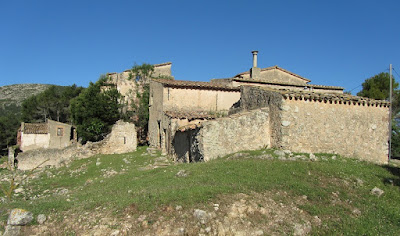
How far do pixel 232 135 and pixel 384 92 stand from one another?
Answer: 77.6ft

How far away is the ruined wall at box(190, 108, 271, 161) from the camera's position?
46.3 ft

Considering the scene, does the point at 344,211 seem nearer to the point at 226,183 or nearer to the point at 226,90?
the point at 226,183

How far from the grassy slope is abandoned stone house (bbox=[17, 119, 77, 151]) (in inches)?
1070

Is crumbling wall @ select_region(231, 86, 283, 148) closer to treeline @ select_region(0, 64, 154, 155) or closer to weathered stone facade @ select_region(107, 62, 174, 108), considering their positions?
treeline @ select_region(0, 64, 154, 155)

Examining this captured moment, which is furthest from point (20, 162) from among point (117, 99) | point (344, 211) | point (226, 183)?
point (344, 211)

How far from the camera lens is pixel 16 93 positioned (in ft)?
309

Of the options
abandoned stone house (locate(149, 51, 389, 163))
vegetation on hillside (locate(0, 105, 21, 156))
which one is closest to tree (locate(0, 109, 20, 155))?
vegetation on hillside (locate(0, 105, 21, 156))

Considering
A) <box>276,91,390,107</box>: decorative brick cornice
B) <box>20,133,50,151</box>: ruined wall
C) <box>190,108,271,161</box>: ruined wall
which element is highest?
<box>276,91,390,107</box>: decorative brick cornice

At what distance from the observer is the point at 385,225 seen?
7.69 metres

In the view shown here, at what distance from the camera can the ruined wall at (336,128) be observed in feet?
47.4

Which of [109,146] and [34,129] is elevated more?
[34,129]

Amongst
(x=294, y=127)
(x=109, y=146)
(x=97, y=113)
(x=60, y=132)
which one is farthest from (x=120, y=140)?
(x=60, y=132)

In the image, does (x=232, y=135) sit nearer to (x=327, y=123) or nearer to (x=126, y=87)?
(x=327, y=123)

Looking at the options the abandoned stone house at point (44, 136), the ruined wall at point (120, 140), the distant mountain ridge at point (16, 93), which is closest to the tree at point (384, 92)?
the ruined wall at point (120, 140)
